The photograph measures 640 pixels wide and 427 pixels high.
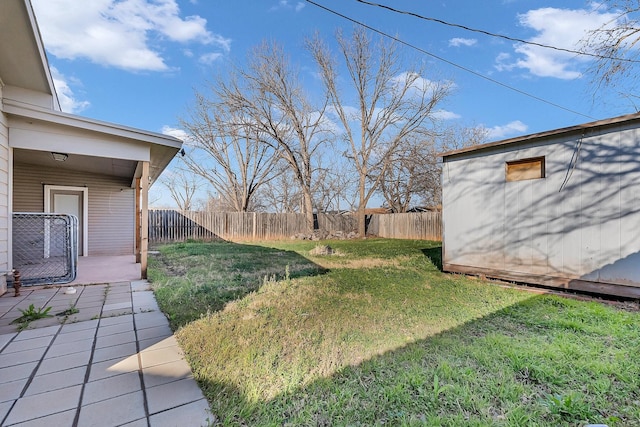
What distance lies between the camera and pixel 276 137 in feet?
46.4

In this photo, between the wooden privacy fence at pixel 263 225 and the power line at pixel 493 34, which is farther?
the wooden privacy fence at pixel 263 225

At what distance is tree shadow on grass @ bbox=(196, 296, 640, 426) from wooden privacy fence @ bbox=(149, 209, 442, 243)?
10.6 metres

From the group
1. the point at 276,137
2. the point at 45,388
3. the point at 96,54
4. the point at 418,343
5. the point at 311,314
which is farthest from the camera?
the point at 276,137

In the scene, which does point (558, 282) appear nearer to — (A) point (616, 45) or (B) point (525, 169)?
(B) point (525, 169)

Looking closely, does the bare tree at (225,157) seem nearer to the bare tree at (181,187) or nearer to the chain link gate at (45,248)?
the bare tree at (181,187)

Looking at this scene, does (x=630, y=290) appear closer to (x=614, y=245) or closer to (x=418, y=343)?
(x=614, y=245)

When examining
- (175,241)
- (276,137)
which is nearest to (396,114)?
(276,137)

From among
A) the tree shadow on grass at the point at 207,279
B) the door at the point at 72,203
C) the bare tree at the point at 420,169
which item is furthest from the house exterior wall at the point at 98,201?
the bare tree at the point at 420,169

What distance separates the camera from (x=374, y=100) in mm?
14336

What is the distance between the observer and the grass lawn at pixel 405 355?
1518 mm

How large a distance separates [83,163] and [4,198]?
8.45 ft

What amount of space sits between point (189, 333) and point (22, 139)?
375 cm

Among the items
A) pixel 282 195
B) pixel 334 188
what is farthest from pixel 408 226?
pixel 282 195

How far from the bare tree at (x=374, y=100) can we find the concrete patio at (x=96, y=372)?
12.5m
